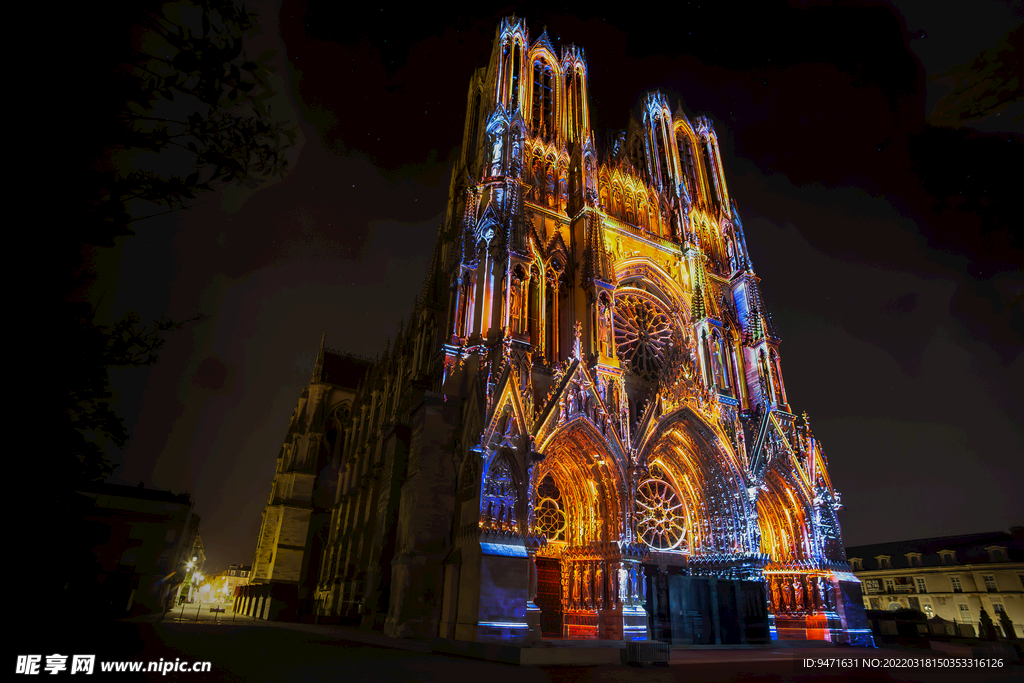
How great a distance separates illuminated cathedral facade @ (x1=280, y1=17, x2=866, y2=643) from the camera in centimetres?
1806

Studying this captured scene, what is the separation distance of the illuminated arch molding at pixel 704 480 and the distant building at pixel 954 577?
3280 centimetres

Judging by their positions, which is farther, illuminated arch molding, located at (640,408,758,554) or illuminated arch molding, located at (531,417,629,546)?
illuminated arch molding, located at (640,408,758,554)

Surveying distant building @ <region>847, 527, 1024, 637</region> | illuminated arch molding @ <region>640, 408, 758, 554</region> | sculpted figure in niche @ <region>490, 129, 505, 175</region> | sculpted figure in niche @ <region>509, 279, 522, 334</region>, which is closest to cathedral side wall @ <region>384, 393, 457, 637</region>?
sculpted figure in niche @ <region>509, 279, 522, 334</region>

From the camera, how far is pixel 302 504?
121 ft

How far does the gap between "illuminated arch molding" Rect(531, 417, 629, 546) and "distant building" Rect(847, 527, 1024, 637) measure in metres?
38.8

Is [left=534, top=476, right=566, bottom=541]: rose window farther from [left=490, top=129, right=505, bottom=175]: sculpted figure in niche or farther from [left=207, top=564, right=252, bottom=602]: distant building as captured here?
[left=207, top=564, right=252, bottom=602]: distant building

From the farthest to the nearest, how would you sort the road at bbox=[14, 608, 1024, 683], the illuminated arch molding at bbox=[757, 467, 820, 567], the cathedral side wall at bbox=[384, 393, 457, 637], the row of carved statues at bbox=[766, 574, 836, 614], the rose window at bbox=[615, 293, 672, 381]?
the rose window at bbox=[615, 293, 672, 381] → the illuminated arch molding at bbox=[757, 467, 820, 567] → the row of carved statues at bbox=[766, 574, 836, 614] → the cathedral side wall at bbox=[384, 393, 457, 637] → the road at bbox=[14, 608, 1024, 683]

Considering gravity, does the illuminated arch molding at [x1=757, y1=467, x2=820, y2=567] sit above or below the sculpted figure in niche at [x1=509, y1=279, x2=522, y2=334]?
below

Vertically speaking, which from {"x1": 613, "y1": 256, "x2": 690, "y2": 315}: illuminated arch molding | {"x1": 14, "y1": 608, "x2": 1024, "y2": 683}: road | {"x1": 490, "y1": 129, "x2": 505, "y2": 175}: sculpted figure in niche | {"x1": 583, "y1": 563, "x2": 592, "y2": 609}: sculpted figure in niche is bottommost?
{"x1": 14, "y1": 608, "x2": 1024, "y2": 683}: road

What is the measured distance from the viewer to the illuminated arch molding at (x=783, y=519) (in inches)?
932

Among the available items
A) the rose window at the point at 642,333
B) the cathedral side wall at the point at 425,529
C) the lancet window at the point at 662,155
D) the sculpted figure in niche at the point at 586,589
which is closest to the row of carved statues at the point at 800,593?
the sculpted figure in niche at the point at 586,589

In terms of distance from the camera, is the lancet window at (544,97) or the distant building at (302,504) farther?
the distant building at (302,504)

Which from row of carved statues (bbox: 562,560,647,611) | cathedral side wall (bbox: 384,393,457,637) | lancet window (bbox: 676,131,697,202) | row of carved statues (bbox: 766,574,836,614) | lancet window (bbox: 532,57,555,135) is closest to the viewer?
cathedral side wall (bbox: 384,393,457,637)

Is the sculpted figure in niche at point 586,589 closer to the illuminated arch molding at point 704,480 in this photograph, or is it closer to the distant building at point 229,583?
the illuminated arch molding at point 704,480
